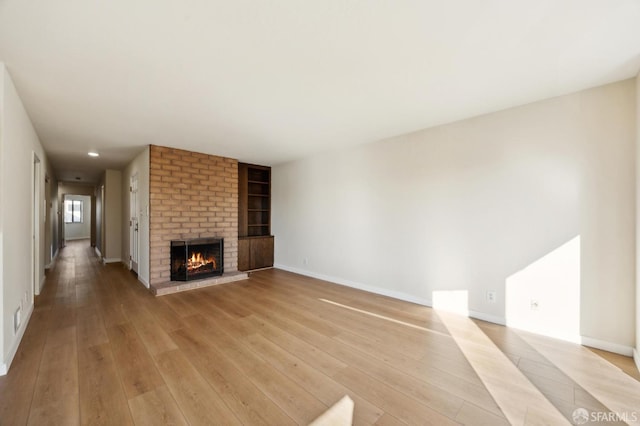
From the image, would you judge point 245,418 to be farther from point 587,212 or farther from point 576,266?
point 587,212

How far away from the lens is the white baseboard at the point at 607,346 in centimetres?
234

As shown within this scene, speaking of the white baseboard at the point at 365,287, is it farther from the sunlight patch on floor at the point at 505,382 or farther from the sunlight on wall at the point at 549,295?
the sunlight on wall at the point at 549,295

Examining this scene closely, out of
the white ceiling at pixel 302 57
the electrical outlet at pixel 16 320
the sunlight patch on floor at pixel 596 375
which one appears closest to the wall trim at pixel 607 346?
the sunlight patch on floor at pixel 596 375

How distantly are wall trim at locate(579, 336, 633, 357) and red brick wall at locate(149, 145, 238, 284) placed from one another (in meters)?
5.21

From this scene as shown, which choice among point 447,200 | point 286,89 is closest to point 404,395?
point 447,200

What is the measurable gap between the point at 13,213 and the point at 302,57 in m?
2.98

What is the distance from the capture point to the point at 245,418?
160 cm

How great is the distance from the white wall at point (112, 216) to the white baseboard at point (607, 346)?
8.99m

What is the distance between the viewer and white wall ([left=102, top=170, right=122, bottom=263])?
264 inches

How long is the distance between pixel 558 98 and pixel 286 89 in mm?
2813

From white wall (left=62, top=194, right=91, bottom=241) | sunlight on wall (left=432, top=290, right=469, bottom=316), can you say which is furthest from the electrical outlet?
white wall (left=62, top=194, right=91, bottom=241)

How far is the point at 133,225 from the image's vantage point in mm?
5445

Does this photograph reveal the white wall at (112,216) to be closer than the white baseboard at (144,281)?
No

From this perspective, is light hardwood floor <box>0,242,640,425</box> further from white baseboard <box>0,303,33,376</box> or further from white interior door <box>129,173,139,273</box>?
white interior door <box>129,173,139,273</box>
